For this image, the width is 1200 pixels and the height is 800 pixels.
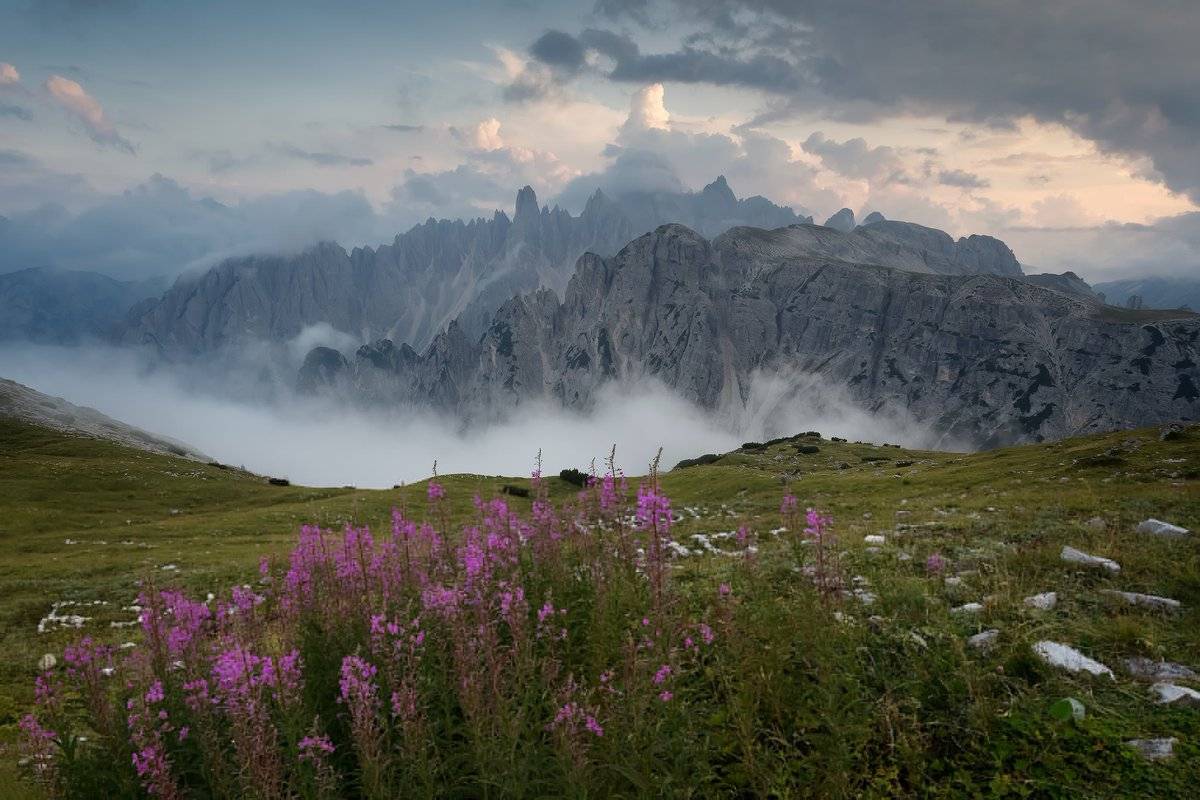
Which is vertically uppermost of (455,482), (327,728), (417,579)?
(417,579)

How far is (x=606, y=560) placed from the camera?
7.52 meters

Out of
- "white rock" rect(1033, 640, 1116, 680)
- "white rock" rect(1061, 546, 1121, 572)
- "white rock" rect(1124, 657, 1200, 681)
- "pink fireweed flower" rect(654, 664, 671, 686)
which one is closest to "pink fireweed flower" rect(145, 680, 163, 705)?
"pink fireweed flower" rect(654, 664, 671, 686)

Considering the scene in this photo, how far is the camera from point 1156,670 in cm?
719

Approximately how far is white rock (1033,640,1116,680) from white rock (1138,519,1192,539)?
25.8 feet

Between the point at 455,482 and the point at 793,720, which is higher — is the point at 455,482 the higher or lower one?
the lower one

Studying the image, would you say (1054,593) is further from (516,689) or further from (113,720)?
(113,720)

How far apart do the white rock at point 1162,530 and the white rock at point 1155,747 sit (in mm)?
9362

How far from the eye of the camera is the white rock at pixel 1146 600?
8.80m

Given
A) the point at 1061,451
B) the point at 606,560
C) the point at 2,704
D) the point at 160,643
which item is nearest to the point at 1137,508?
the point at 606,560

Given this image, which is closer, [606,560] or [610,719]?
[610,719]

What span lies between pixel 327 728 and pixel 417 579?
197 cm

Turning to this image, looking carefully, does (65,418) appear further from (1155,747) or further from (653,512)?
(1155,747)

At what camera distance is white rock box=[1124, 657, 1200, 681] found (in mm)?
6949

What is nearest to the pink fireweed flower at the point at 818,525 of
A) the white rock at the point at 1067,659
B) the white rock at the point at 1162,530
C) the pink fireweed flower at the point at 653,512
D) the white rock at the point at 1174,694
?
the pink fireweed flower at the point at 653,512
